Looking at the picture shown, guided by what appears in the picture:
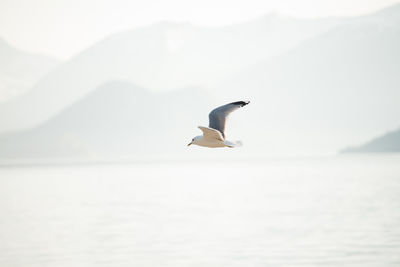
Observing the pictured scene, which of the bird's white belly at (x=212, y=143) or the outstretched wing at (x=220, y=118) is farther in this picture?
the outstretched wing at (x=220, y=118)

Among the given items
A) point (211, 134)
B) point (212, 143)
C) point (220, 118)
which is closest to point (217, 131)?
point (211, 134)

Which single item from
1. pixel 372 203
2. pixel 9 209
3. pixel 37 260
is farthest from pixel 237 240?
pixel 9 209

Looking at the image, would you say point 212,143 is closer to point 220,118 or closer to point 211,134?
point 211,134

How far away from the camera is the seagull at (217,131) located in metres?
17.8

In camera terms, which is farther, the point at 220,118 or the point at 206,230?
the point at 206,230

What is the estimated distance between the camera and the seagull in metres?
17.8

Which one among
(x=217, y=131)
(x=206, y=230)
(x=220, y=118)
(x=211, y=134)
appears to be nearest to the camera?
(x=217, y=131)

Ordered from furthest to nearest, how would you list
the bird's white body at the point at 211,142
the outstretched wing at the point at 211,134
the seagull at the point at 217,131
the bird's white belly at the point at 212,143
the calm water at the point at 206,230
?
the calm water at the point at 206,230 < the bird's white belly at the point at 212,143 < the bird's white body at the point at 211,142 < the seagull at the point at 217,131 < the outstretched wing at the point at 211,134

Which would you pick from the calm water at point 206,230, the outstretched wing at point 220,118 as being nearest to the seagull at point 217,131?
the outstretched wing at point 220,118

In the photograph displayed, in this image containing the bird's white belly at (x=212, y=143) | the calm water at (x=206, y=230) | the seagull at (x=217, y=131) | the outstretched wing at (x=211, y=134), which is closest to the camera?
the outstretched wing at (x=211, y=134)

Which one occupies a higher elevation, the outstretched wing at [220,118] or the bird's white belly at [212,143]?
the outstretched wing at [220,118]

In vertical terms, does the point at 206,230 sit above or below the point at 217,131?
above

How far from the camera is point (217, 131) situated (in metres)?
17.3

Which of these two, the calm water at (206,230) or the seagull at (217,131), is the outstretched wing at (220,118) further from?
the calm water at (206,230)
